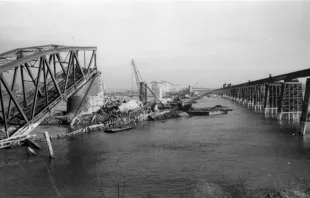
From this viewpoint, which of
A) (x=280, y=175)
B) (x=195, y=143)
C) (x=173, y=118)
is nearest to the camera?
(x=280, y=175)

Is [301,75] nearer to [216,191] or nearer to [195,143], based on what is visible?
[195,143]

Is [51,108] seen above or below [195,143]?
above

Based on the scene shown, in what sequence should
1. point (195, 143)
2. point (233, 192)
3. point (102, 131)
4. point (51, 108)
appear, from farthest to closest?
point (102, 131)
point (195, 143)
point (51, 108)
point (233, 192)

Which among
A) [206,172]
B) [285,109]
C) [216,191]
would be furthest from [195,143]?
[285,109]

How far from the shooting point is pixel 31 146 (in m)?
31.3

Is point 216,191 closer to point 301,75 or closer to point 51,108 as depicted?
point 51,108

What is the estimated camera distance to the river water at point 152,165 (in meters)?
21.6

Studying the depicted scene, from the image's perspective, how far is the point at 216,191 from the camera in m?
19.8

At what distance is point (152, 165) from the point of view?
2753cm

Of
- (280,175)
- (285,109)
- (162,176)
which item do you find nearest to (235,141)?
(280,175)

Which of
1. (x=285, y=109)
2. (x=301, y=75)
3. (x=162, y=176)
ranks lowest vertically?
(x=162, y=176)

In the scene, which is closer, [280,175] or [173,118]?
[280,175]

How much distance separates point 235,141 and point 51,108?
25397 millimetres

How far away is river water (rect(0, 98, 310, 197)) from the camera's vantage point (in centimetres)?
2161
